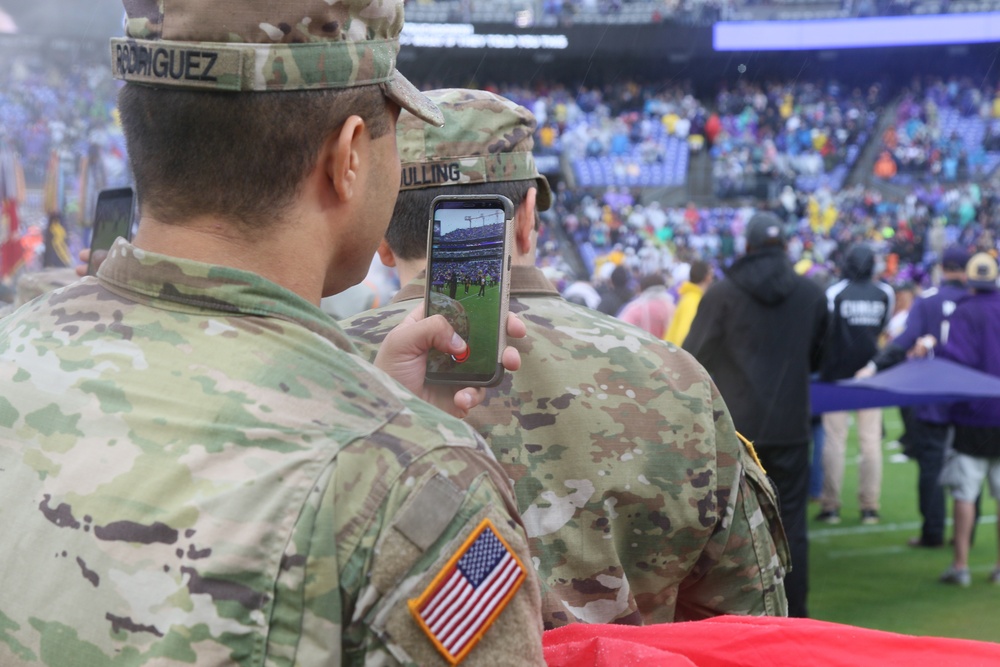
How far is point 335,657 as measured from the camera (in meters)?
0.87

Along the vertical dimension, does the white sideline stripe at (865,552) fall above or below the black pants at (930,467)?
below

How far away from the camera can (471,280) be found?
1.49 metres

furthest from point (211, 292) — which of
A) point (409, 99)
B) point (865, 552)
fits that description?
point (865, 552)

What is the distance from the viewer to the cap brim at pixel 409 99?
1.09 metres

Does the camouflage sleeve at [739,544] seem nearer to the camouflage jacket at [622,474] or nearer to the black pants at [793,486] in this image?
the camouflage jacket at [622,474]

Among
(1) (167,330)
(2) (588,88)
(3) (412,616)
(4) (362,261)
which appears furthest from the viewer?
(2) (588,88)

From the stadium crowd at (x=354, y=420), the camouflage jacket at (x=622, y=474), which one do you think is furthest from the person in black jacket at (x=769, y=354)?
the camouflage jacket at (x=622, y=474)

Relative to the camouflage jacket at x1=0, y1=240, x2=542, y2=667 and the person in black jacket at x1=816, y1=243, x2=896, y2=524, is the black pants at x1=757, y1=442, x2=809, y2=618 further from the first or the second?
the camouflage jacket at x1=0, y1=240, x2=542, y2=667

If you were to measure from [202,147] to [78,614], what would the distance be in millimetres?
441

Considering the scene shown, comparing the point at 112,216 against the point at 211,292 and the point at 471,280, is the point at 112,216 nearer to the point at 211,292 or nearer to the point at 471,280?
the point at 471,280

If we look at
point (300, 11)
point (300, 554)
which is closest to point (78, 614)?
point (300, 554)

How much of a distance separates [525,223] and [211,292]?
38.0 inches

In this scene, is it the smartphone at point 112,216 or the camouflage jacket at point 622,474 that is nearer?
the camouflage jacket at point 622,474

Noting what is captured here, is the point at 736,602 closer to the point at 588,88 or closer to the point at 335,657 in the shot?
the point at 335,657
